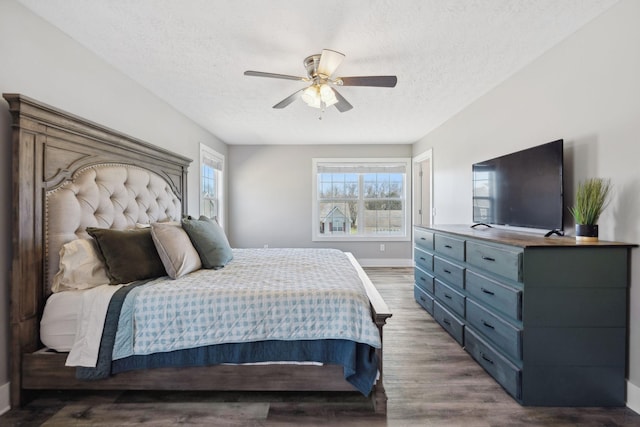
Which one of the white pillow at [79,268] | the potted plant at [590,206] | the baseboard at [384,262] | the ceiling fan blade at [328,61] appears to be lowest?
the baseboard at [384,262]

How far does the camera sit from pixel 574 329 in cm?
170

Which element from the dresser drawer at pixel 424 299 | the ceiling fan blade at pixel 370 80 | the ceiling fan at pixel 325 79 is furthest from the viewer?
the dresser drawer at pixel 424 299

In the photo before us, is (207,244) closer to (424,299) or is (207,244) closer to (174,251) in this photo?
(174,251)

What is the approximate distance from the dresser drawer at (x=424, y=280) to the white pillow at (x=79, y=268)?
284 cm

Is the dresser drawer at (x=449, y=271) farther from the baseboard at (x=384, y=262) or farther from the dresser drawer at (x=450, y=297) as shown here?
the baseboard at (x=384, y=262)

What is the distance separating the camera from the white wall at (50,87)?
5.33 ft

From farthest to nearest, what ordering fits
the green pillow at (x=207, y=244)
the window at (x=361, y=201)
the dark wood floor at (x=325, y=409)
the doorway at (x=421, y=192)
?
the window at (x=361, y=201) → the doorway at (x=421, y=192) → the green pillow at (x=207, y=244) → the dark wood floor at (x=325, y=409)

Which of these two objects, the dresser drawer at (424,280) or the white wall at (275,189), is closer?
the dresser drawer at (424,280)

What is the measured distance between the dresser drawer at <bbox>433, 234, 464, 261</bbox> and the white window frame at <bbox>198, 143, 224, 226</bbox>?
3.14m

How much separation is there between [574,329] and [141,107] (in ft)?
12.5

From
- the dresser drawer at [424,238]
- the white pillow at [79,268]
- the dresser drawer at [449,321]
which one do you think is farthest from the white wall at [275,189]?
the white pillow at [79,268]

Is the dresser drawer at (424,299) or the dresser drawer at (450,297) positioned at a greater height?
the dresser drawer at (450,297)

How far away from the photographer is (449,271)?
8.68 ft

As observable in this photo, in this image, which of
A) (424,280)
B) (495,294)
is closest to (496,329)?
(495,294)
